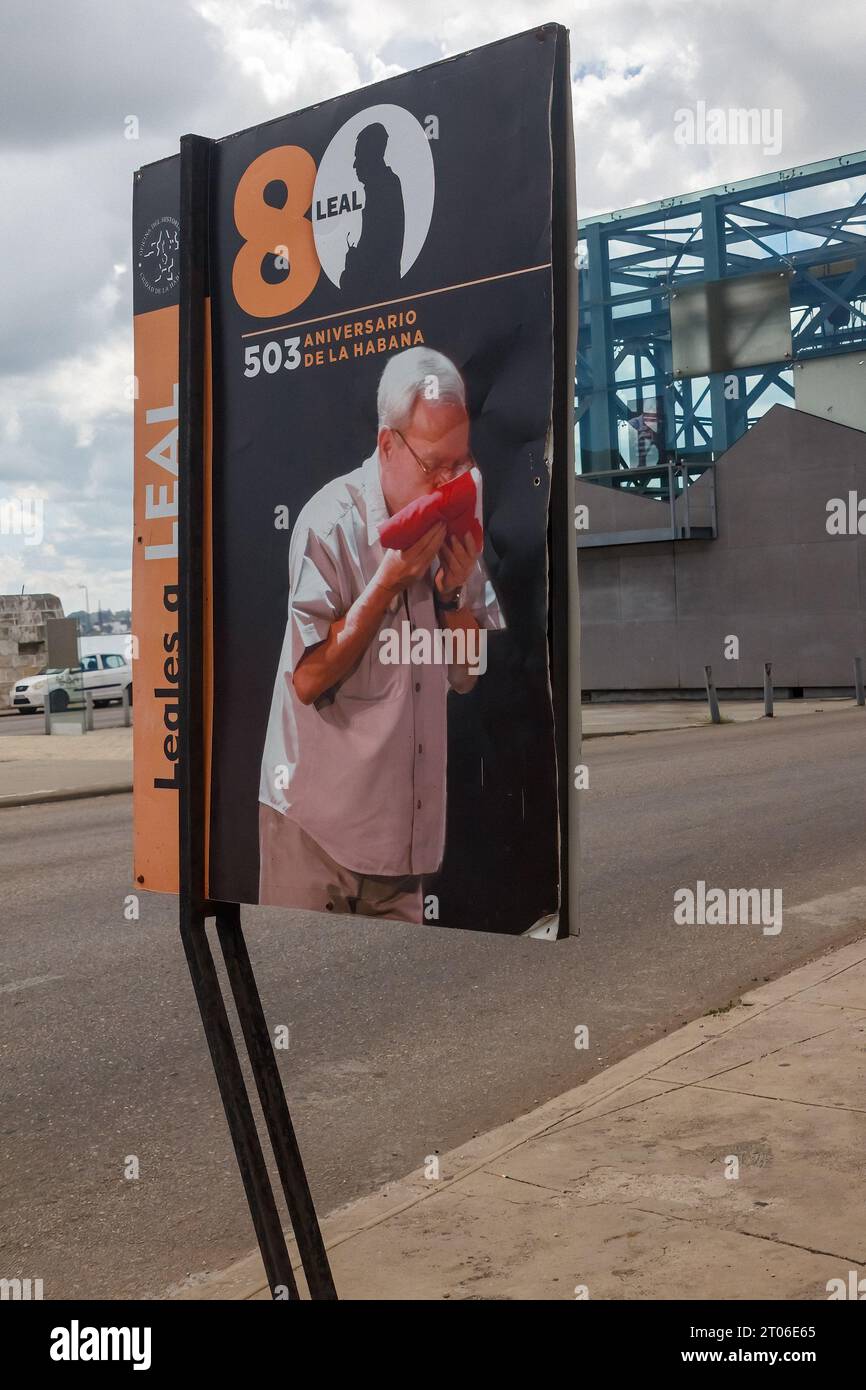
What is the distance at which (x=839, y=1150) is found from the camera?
14.6ft

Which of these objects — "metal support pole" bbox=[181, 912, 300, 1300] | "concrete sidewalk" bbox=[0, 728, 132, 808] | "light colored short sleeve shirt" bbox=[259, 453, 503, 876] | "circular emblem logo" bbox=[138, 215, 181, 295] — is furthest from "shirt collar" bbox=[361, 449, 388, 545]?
"concrete sidewalk" bbox=[0, 728, 132, 808]

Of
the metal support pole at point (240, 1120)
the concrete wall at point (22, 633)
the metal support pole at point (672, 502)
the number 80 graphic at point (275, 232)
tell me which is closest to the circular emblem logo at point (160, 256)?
the number 80 graphic at point (275, 232)

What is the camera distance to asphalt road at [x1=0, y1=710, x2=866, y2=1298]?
4.53 meters

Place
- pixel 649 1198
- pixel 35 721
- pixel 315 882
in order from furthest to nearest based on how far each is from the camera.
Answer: pixel 35 721
pixel 649 1198
pixel 315 882

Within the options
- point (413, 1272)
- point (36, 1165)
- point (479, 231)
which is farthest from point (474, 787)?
point (36, 1165)

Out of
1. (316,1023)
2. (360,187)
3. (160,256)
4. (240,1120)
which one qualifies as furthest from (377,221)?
(316,1023)

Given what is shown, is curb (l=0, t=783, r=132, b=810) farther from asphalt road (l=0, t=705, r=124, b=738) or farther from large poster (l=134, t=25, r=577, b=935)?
large poster (l=134, t=25, r=577, b=935)

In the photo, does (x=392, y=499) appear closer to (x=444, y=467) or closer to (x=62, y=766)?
(x=444, y=467)

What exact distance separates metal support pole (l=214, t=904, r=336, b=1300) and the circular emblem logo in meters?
1.37

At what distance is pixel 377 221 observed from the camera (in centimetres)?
262

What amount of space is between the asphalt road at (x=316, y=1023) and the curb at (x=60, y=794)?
4.21 m

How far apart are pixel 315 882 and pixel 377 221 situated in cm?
125
